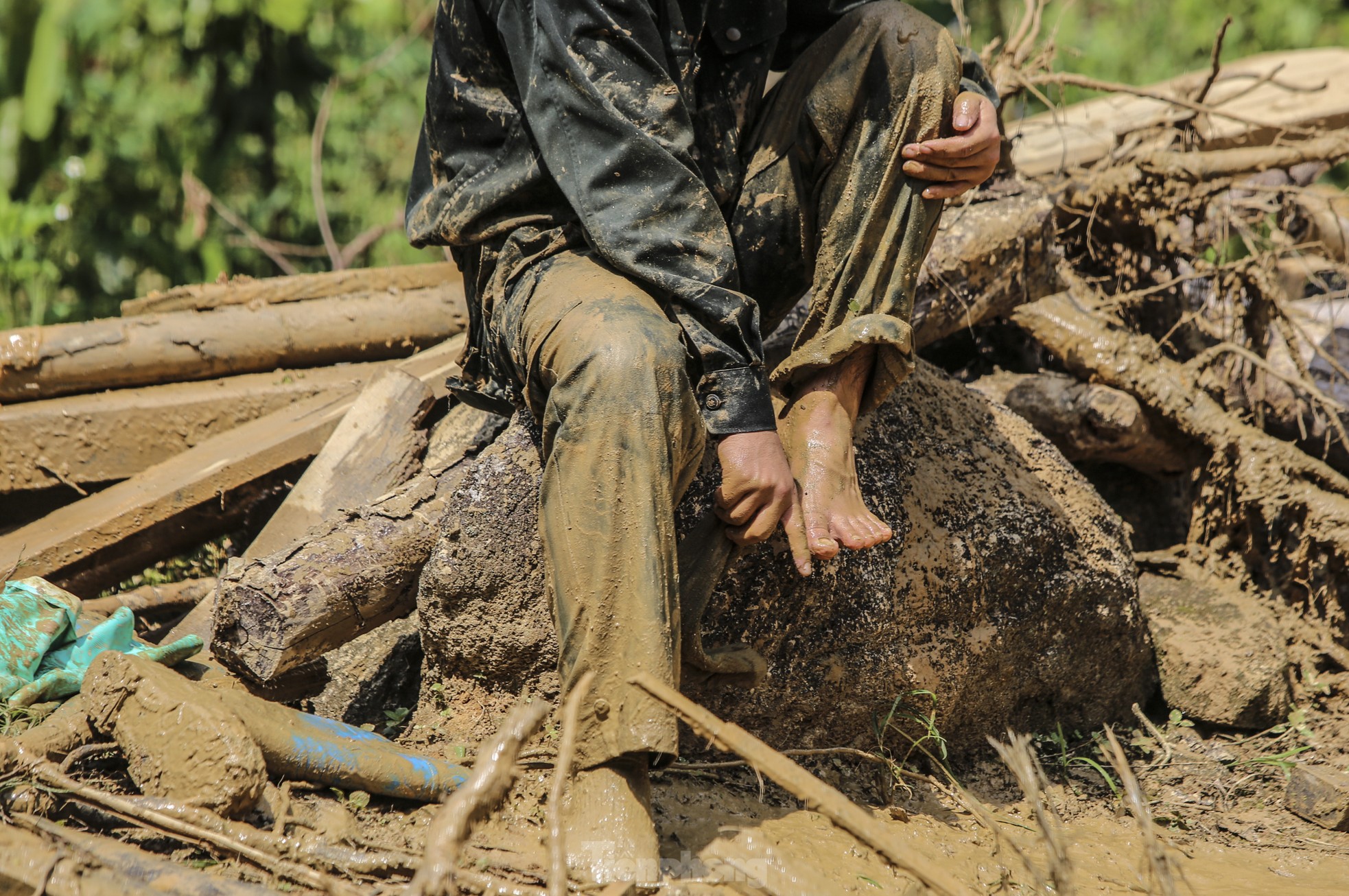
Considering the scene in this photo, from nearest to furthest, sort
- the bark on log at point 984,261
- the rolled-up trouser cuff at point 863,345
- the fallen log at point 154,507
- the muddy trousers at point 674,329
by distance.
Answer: the muddy trousers at point 674,329 → the rolled-up trouser cuff at point 863,345 → the fallen log at point 154,507 → the bark on log at point 984,261

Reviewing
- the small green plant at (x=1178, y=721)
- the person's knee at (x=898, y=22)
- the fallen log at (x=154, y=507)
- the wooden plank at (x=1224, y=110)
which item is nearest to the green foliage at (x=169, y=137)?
the fallen log at (x=154, y=507)

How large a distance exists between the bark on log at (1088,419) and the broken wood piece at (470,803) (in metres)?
2.38

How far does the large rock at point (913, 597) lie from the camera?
2342 millimetres

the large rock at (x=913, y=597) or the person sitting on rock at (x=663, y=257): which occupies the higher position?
the person sitting on rock at (x=663, y=257)

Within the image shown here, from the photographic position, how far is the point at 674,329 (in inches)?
74.4

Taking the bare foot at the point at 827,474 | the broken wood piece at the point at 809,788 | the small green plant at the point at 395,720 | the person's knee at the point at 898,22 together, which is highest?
the person's knee at the point at 898,22

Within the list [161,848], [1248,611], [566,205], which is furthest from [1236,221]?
[161,848]

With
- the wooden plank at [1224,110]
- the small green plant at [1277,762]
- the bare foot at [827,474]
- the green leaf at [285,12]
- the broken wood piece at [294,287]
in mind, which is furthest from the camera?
the green leaf at [285,12]

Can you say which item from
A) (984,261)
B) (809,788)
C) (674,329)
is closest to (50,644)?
(674,329)

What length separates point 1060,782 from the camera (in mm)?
2633

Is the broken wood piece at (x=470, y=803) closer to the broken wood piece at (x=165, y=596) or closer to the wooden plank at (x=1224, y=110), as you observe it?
the broken wood piece at (x=165, y=596)

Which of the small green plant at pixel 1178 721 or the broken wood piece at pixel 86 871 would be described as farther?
the small green plant at pixel 1178 721

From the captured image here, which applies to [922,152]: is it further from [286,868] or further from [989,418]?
[286,868]

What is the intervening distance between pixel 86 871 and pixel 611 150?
4.78 feet
